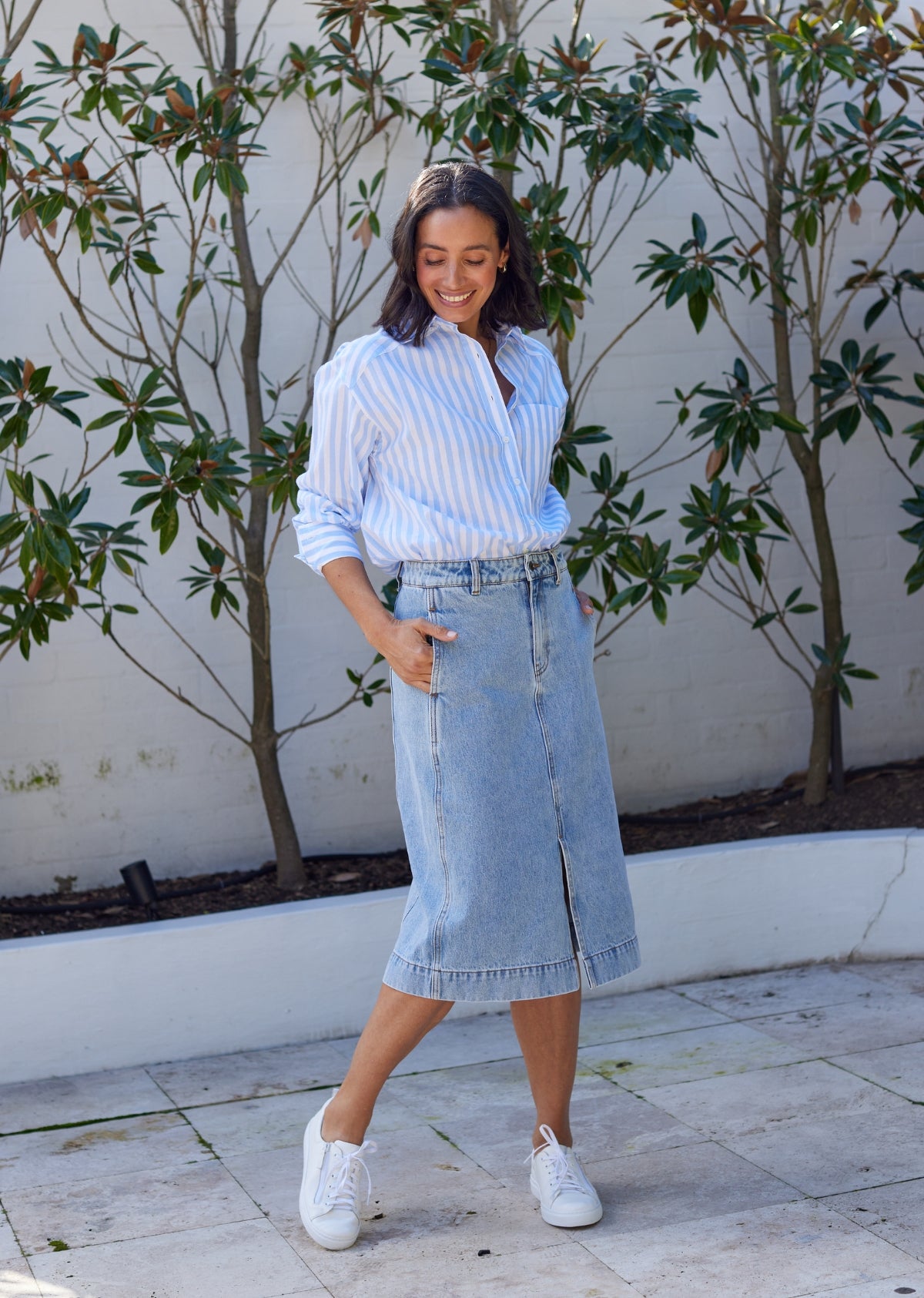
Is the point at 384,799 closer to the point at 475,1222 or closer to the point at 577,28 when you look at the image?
the point at 475,1222

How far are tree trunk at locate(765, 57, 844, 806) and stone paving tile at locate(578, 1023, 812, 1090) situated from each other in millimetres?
1077

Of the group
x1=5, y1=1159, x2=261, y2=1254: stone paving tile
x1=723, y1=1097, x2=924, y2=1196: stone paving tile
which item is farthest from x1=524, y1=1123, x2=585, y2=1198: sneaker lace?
x1=5, y1=1159, x2=261, y2=1254: stone paving tile

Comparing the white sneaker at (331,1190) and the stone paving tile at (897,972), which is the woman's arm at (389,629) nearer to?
the white sneaker at (331,1190)

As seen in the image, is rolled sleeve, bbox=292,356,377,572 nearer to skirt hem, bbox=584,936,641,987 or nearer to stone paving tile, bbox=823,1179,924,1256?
skirt hem, bbox=584,936,641,987

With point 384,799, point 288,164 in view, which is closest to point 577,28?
point 288,164

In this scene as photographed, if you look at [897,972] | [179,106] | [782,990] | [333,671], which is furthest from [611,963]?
[179,106]

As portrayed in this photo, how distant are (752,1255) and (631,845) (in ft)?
5.61

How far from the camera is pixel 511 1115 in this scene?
8.61 feet

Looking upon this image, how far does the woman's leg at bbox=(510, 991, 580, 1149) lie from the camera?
2193 millimetres

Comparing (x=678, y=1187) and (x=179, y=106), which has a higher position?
(x=179, y=106)

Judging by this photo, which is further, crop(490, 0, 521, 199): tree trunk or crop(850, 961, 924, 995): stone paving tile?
crop(490, 0, 521, 199): tree trunk

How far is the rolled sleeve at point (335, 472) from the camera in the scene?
210cm

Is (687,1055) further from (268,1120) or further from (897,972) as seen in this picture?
(268,1120)

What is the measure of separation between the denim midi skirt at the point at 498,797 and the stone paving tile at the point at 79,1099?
896 millimetres
